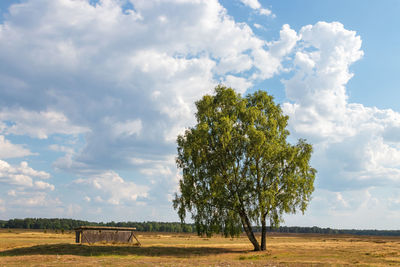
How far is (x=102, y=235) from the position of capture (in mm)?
52750

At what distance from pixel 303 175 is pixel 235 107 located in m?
12.0

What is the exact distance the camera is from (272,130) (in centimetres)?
4478

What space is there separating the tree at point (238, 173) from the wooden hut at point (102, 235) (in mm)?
15120

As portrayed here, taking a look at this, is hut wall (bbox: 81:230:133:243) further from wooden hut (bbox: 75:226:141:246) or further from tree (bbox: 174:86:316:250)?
tree (bbox: 174:86:316:250)

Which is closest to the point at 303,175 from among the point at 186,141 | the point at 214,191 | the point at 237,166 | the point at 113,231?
the point at 237,166

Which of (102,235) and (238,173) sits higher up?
(238,173)

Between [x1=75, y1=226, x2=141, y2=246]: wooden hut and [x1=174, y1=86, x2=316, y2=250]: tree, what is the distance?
49.6ft

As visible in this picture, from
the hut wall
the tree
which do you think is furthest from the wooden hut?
the tree

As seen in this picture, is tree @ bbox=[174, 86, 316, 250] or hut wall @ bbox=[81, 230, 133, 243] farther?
hut wall @ bbox=[81, 230, 133, 243]

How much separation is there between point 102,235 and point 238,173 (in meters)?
23.4

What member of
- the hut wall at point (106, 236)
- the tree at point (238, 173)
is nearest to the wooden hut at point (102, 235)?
the hut wall at point (106, 236)

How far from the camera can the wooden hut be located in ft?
169

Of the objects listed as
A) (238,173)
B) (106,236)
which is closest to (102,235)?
(106,236)

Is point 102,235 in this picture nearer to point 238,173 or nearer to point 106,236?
point 106,236
